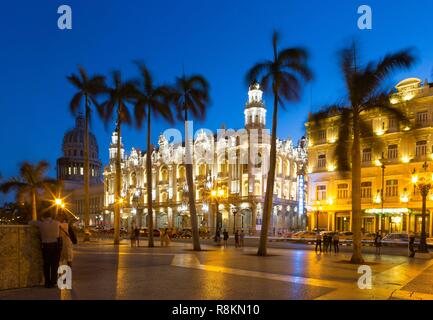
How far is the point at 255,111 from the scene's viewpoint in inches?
3086

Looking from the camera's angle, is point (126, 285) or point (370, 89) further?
point (370, 89)

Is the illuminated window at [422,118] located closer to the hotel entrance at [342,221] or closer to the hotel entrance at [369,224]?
the hotel entrance at [369,224]

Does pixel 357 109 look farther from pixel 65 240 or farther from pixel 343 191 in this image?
pixel 343 191

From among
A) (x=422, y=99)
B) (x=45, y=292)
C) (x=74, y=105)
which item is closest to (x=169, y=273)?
(x=45, y=292)

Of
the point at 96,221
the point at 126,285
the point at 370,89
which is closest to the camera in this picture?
the point at 126,285

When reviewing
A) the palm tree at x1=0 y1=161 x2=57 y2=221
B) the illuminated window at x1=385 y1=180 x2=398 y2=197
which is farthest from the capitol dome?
the illuminated window at x1=385 y1=180 x2=398 y2=197

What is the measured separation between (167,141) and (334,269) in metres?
84.2

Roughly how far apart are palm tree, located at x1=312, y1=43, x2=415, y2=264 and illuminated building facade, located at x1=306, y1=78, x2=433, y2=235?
22.2m

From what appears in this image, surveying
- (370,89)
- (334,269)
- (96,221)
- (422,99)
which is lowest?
(96,221)

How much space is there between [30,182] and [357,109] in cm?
3864

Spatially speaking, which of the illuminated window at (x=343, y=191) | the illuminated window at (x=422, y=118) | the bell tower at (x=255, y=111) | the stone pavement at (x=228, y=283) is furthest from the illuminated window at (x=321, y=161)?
the stone pavement at (x=228, y=283)

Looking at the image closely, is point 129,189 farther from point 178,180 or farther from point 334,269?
point 334,269

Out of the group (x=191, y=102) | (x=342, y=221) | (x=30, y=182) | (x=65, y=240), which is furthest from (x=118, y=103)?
(x=342, y=221)

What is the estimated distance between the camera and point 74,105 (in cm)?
4109
